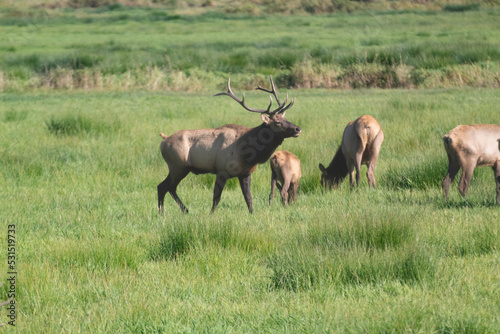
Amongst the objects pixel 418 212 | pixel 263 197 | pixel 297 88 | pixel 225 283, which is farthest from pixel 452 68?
pixel 225 283

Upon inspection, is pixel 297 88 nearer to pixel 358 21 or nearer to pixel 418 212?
pixel 418 212

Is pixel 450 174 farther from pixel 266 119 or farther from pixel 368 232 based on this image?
pixel 368 232

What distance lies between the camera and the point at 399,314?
454 cm

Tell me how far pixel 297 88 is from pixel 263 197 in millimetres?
17955

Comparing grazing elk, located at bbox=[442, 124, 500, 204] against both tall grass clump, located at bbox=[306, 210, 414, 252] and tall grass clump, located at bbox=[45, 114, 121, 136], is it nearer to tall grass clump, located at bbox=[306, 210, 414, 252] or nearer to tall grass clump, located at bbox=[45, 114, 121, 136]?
tall grass clump, located at bbox=[306, 210, 414, 252]

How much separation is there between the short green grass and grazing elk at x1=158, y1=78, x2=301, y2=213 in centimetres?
56

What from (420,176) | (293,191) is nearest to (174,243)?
(293,191)

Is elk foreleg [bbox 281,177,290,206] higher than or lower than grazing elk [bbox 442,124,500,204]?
lower

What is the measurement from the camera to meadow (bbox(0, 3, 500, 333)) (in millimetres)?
4832

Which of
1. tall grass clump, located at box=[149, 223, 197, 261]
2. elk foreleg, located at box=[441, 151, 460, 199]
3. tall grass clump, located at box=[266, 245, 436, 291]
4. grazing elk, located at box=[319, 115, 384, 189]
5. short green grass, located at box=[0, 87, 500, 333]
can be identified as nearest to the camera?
short green grass, located at box=[0, 87, 500, 333]

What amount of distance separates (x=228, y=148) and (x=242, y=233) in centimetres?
204

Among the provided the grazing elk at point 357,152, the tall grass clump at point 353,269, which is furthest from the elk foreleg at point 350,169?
the tall grass clump at point 353,269

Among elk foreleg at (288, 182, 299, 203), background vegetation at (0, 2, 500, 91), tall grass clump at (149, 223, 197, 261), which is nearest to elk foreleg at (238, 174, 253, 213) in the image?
elk foreleg at (288, 182, 299, 203)

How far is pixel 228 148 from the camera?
8.53m
